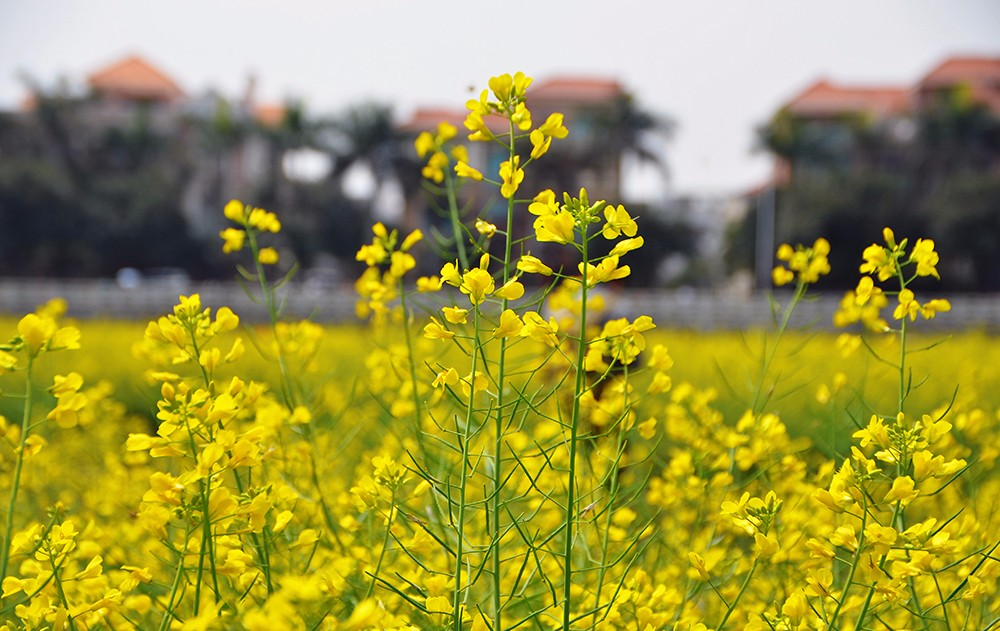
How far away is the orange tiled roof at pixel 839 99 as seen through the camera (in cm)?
2861

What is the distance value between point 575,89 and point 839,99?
8.44 meters

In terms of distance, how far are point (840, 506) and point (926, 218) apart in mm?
22914

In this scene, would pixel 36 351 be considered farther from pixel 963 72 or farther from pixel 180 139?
pixel 963 72

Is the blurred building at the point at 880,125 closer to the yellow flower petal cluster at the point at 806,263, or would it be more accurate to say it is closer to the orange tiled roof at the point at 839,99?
the orange tiled roof at the point at 839,99

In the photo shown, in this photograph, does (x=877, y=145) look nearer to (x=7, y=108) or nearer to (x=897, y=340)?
(x=7, y=108)

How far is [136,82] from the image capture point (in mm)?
28969

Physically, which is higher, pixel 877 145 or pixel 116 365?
pixel 116 365

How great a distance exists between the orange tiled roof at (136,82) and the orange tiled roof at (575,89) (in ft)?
37.8

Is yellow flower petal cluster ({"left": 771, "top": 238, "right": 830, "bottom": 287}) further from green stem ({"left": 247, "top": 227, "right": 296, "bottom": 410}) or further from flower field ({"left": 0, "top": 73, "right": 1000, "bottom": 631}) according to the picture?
green stem ({"left": 247, "top": 227, "right": 296, "bottom": 410})

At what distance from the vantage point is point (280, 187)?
75.3 ft

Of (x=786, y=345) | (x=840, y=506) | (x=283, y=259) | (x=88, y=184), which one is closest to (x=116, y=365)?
(x=786, y=345)

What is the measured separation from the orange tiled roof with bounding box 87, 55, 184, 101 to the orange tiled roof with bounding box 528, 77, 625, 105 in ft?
37.8

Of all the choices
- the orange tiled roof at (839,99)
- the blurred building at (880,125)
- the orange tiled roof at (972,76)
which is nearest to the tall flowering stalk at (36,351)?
the blurred building at (880,125)

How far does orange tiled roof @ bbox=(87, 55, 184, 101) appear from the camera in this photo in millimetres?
28641
